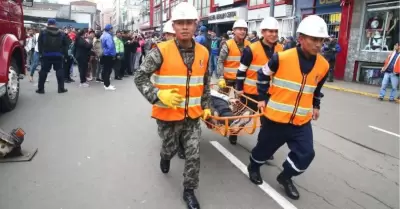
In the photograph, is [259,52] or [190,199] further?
[259,52]

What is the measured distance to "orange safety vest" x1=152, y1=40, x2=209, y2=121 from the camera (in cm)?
333

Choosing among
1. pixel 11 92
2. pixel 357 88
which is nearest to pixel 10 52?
pixel 11 92

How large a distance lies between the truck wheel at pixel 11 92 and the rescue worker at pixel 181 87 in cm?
482

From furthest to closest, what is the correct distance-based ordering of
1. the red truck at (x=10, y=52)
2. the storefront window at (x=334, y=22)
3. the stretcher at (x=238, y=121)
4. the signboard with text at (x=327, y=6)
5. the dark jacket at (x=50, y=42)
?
the storefront window at (x=334, y=22) → the signboard with text at (x=327, y=6) → the dark jacket at (x=50, y=42) → the red truck at (x=10, y=52) → the stretcher at (x=238, y=121)

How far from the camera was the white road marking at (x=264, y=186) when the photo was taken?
3.58 meters

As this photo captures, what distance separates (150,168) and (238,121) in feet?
4.26

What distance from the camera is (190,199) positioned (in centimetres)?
342

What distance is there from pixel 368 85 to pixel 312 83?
1220cm

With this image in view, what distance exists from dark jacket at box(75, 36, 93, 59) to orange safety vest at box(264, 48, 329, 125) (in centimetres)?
878

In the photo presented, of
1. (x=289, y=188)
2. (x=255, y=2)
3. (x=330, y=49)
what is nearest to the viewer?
(x=289, y=188)

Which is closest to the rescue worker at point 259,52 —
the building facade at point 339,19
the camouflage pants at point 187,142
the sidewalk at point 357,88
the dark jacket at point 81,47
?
the camouflage pants at point 187,142

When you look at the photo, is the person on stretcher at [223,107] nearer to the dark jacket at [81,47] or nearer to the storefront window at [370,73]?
the dark jacket at [81,47]

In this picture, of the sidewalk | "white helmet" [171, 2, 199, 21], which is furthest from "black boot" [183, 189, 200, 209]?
the sidewalk

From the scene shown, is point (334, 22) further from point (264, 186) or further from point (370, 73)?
point (264, 186)
